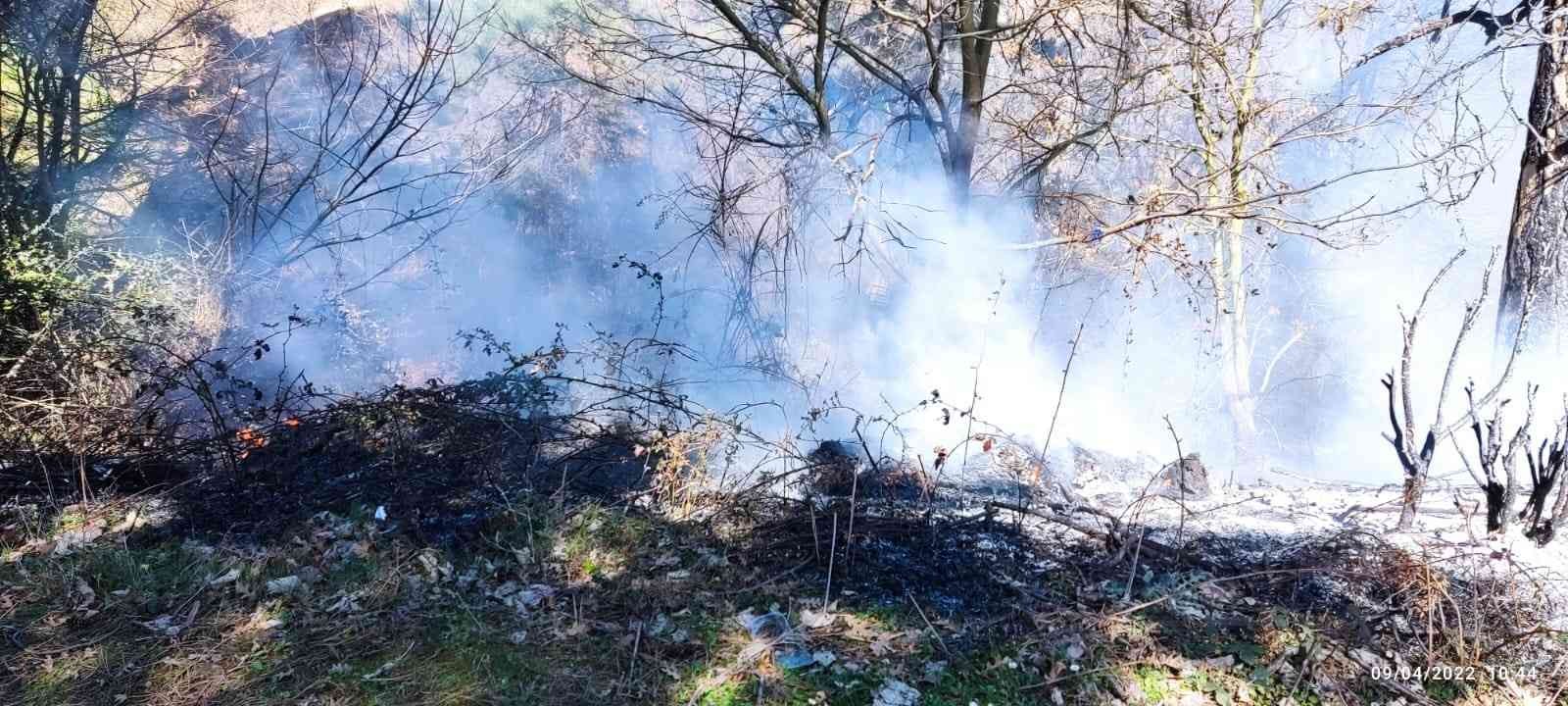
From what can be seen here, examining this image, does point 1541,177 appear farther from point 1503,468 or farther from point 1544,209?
point 1503,468

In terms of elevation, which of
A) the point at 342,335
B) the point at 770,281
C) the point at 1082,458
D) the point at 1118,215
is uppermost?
the point at 1118,215

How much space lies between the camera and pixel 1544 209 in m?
5.37

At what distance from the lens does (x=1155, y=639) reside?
2.82 meters

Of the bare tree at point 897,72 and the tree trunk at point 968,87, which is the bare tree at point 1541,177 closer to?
the bare tree at point 897,72

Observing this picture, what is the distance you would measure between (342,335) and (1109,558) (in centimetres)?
851

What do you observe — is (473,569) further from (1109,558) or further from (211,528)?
(1109,558)

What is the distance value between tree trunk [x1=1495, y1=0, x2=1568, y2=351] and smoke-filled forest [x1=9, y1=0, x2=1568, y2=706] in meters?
0.03

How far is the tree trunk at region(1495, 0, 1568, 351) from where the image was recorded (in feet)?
17.3

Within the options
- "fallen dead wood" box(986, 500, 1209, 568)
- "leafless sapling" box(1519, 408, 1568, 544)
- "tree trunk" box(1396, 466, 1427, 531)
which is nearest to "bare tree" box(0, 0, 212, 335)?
"fallen dead wood" box(986, 500, 1209, 568)

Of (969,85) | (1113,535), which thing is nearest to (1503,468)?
(1113,535)

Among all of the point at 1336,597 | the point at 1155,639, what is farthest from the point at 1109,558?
the point at 1336,597

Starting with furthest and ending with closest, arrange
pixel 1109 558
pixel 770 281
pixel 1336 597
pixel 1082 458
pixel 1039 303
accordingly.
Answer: pixel 1039 303
pixel 770 281
pixel 1082 458
pixel 1109 558
pixel 1336 597

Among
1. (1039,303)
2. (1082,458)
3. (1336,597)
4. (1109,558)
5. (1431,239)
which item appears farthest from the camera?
(1431,239)

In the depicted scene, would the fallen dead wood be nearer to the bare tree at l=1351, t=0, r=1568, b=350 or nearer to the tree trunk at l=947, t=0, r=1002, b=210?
the tree trunk at l=947, t=0, r=1002, b=210
